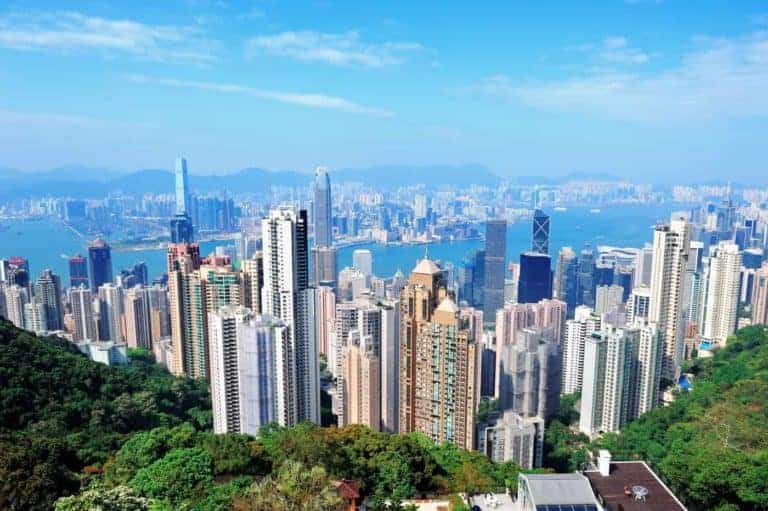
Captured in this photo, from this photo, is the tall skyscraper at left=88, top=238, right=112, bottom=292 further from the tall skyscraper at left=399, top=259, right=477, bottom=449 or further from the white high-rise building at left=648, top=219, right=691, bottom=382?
the white high-rise building at left=648, top=219, right=691, bottom=382

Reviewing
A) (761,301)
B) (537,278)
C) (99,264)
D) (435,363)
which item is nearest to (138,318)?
(99,264)

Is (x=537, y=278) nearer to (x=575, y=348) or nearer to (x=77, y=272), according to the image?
(x=575, y=348)

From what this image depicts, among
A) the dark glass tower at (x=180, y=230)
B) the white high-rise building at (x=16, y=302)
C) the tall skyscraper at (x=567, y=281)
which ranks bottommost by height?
the tall skyscraper at (x=567, y=281)

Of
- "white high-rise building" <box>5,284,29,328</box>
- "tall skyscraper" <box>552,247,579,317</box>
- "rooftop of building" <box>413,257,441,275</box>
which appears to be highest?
"rooftop of building" <box>413,257,441,275</box>

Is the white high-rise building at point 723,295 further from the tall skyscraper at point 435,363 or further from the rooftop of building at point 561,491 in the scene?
the rooftop of building at point 561,491

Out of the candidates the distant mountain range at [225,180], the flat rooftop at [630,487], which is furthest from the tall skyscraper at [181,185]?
the flat rooftop at [630,487]

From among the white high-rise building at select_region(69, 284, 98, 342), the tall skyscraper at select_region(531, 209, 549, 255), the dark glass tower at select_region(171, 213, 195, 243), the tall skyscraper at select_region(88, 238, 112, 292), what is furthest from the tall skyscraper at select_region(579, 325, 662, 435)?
the dark glass tower at select_region(171, 213, 195, 243)
